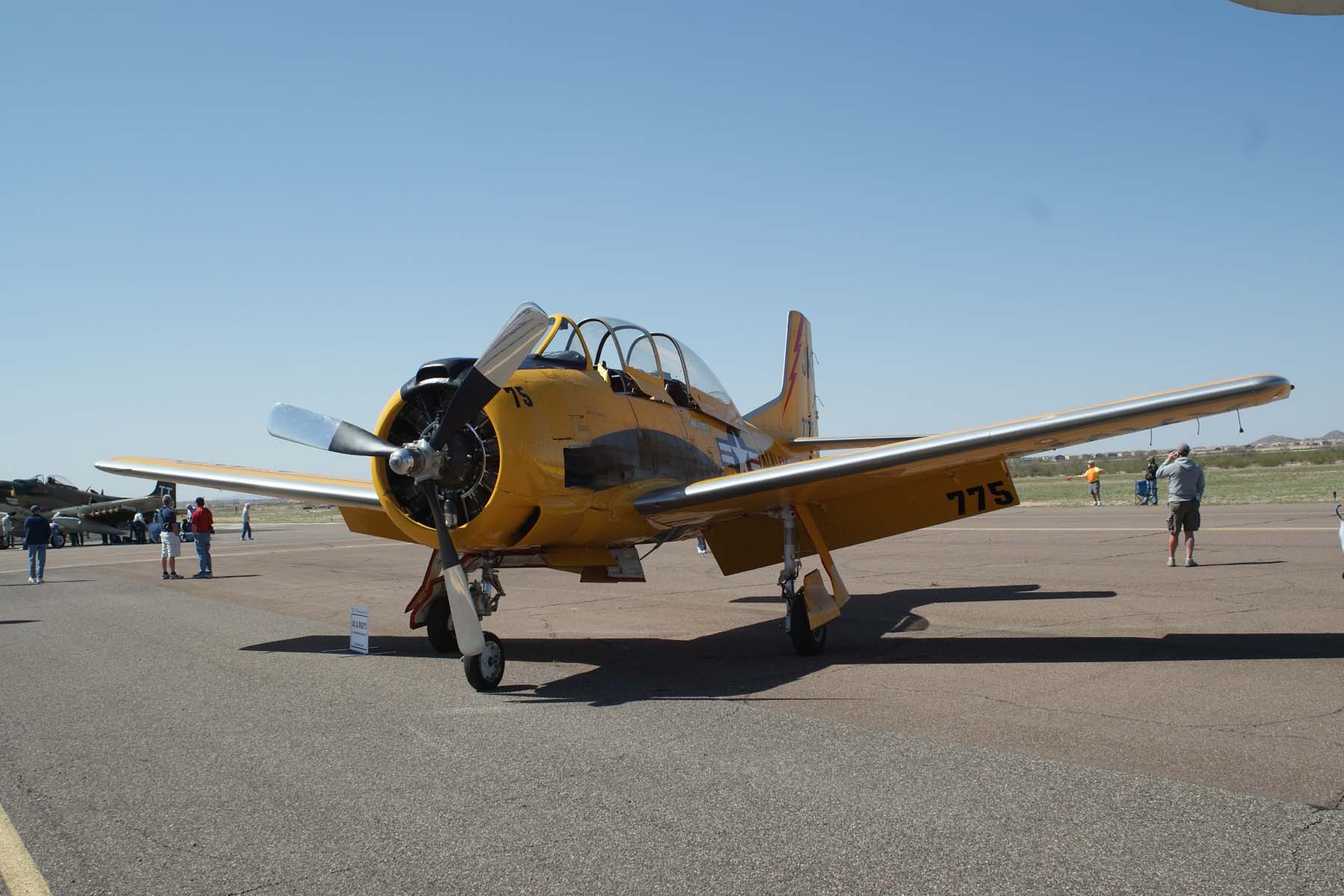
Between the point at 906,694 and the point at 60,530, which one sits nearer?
the point at 906,694

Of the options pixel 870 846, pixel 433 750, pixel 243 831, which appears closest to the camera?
pixel 870 846

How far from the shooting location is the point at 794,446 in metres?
14.1

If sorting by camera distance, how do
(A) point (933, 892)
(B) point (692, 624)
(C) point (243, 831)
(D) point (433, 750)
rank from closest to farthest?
(A) point (933, 892) < (C) point (243, 831) < (D) point (433, 750) < (B) point (692, 624)

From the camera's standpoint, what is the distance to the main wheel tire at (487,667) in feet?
23.8

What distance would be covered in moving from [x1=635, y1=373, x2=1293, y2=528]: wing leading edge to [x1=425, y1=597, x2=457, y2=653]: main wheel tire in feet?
8.16

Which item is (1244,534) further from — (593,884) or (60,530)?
(60,530)

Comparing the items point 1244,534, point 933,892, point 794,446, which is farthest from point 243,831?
point 1244,534

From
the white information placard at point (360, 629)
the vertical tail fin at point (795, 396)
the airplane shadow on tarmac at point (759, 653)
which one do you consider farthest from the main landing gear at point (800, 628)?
the vertical tail fin at point (795, 396)

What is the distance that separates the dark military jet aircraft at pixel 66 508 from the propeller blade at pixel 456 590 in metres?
40.7

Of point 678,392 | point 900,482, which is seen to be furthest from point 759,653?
point 678,392

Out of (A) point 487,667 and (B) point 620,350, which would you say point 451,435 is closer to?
(A) point 487,667

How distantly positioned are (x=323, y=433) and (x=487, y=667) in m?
2.23

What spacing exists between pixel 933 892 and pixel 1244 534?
18.6 m

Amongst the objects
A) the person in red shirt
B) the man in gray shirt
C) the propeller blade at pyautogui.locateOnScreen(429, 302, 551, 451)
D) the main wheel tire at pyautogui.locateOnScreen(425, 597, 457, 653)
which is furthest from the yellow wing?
the person in red shirt
